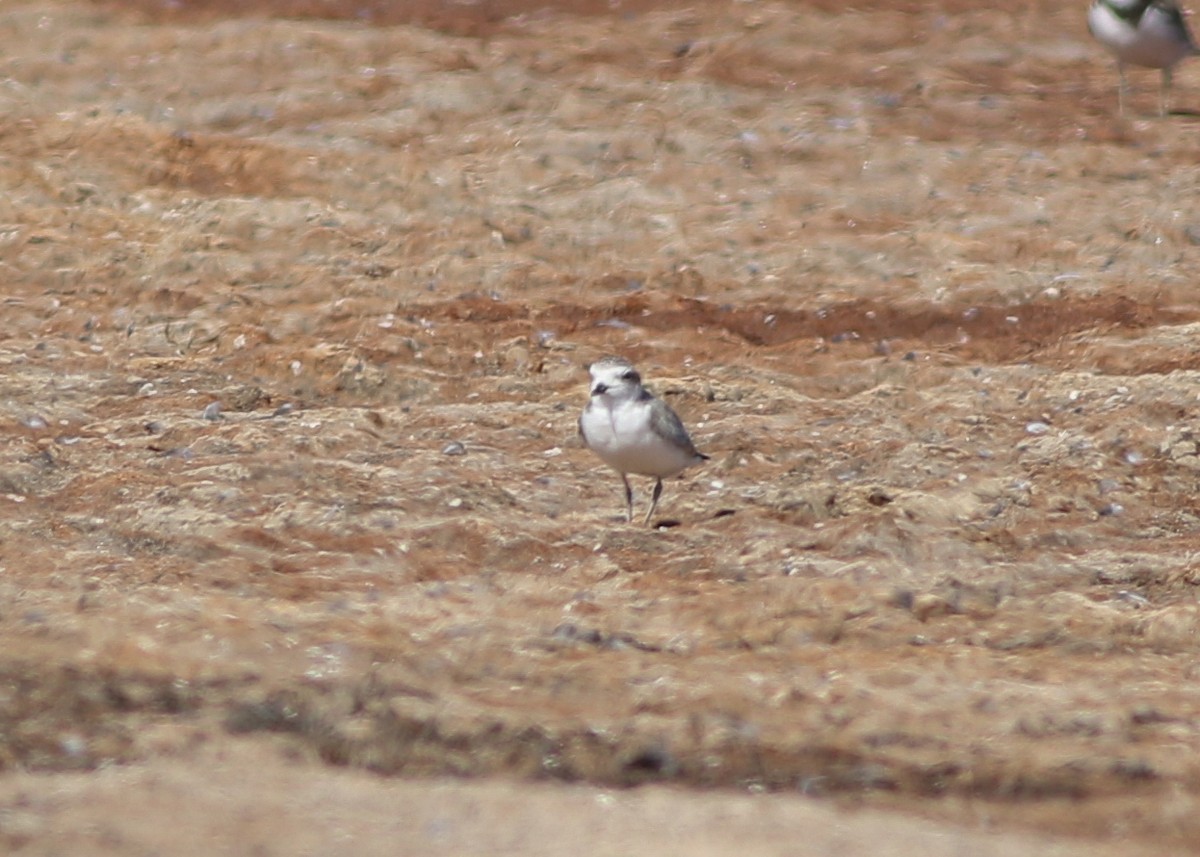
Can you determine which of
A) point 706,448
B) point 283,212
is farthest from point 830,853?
point 283,212

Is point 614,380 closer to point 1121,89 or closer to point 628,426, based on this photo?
point 628,426

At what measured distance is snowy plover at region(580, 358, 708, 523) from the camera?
949 centimetres

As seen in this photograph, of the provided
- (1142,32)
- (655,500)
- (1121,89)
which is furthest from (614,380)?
(1121,89)

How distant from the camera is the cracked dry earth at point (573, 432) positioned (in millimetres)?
7582

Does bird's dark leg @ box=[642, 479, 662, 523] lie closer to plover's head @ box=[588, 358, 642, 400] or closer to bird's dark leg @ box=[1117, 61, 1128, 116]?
plover's head @ box=[588, 358, 642, 400]

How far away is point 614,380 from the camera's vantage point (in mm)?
9633

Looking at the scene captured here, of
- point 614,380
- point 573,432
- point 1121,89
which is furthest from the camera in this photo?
point 1121,89

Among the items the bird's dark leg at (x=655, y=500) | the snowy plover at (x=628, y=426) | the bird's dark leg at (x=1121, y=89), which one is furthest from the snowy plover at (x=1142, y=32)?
the snowy plover at (x=628, y=426)

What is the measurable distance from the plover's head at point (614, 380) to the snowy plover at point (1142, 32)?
9.30 metres

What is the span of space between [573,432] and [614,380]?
198 centimetres

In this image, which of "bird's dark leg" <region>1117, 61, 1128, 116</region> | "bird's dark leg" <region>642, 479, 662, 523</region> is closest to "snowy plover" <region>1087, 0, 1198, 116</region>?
"bird's dark leg" <region>1117, 61, 1128, 116</region>

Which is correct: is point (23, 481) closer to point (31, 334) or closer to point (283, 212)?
point (31, 334)

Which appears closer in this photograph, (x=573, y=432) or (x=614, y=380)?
(x=614, y=380)

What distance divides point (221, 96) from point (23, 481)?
26.6 feet
